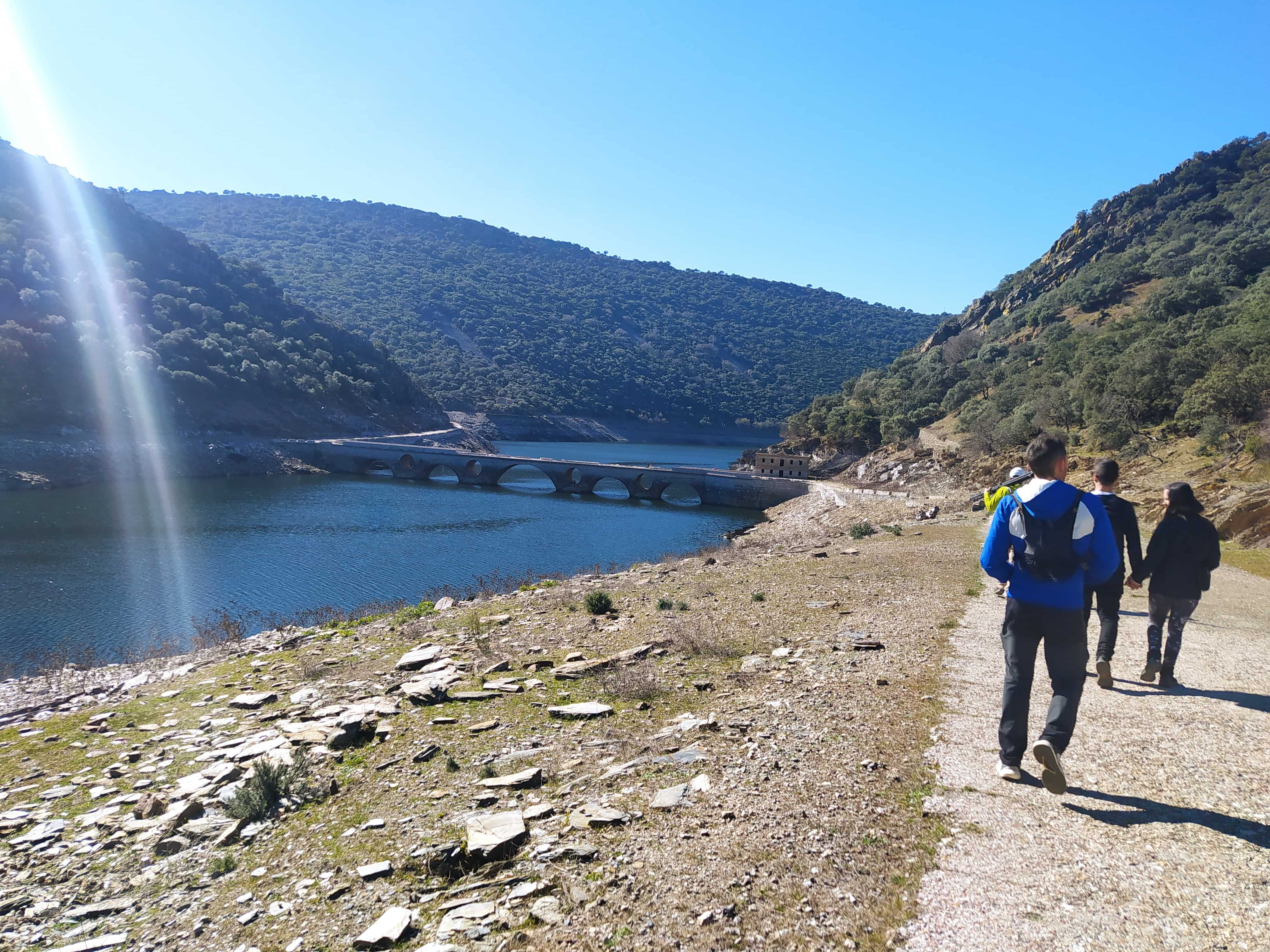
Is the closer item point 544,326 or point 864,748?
point 864,748

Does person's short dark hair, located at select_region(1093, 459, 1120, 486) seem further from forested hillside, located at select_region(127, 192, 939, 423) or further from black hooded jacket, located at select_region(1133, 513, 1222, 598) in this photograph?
forested hillside, located at select_region(127, 192, 939, 423)

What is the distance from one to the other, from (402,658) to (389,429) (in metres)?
79.4

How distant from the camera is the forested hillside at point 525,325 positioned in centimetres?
12962

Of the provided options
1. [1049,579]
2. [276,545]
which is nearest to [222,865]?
[1049,579]

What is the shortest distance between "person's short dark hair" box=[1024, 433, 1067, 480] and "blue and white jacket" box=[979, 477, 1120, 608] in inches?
2.5

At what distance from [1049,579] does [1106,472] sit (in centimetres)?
310

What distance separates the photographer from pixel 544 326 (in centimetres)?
15700

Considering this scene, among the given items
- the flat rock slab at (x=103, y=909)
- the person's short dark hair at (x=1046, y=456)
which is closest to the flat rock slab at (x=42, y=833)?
the flat rock slab at (x=103, y=909)

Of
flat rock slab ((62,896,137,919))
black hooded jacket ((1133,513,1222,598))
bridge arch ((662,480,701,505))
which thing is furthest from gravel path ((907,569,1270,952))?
bridge arch ((662,480,701,505))

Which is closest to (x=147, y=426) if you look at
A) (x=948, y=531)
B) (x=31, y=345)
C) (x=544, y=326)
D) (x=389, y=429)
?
(x=31, y=345)

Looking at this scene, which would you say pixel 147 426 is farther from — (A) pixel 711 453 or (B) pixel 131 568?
(A) pixel 711 453

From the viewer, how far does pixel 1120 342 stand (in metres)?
41.9

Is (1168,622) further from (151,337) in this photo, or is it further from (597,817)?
(151,337)

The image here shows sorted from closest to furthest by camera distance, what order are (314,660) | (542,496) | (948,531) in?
1. (314,660)
2. (948,531)
3. (542,496)
